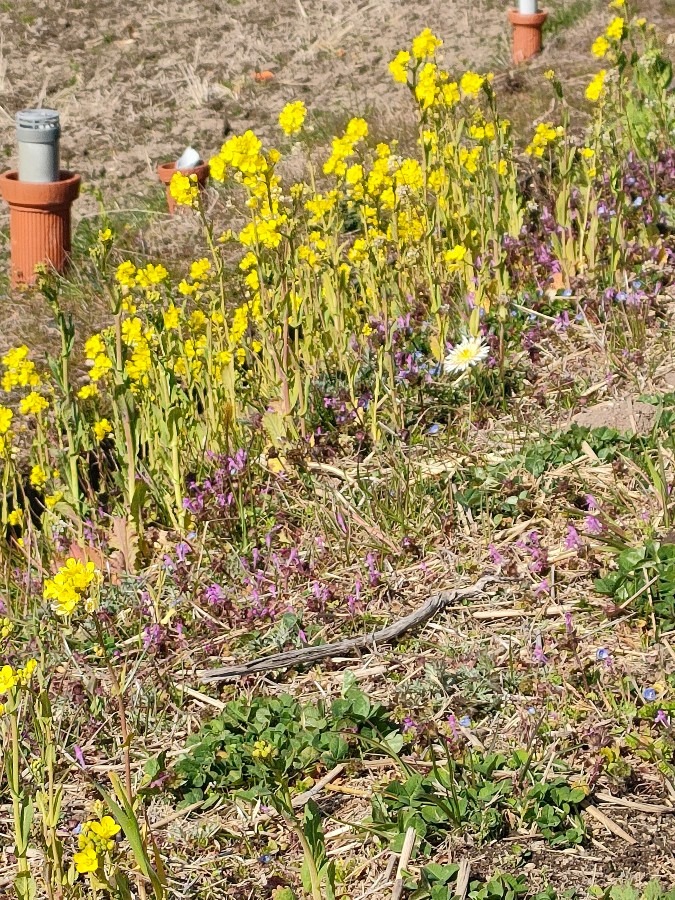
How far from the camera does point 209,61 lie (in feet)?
29.2

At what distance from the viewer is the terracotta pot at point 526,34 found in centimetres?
785

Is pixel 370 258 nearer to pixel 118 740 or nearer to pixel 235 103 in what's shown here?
pixel 118 740

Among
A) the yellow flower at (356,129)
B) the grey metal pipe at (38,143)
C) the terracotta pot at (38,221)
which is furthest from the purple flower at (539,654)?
the grey metal pipe at (38,143)

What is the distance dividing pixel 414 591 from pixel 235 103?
593cm

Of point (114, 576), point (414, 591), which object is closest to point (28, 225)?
point (114, 576)

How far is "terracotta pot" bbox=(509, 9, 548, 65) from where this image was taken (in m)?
7.85

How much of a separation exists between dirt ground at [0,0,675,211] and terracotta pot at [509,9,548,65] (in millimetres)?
117

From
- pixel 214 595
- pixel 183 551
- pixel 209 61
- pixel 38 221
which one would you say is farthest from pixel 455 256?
pixel 209 61

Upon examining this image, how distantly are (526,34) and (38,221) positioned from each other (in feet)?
12.8

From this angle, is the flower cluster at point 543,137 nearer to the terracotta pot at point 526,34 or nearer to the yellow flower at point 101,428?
the yellow flower at point 101,428

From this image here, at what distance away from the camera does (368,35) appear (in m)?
9.16

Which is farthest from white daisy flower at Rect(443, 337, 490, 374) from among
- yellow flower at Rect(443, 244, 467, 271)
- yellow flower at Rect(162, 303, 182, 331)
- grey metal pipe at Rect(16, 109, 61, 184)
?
grey metal pipe at Rect(16, 109, 61, 184)

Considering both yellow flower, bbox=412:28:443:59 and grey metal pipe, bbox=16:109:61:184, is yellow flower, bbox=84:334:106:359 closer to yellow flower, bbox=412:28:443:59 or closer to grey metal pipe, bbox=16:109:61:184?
yellow flower, bbox=412:28:443:59

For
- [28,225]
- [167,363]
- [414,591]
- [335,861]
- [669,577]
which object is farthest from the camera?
[28,225]
